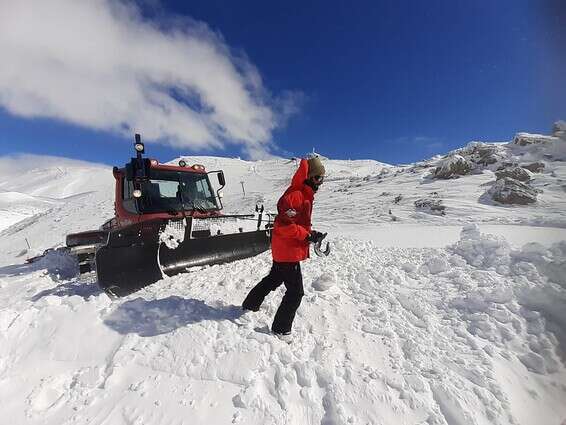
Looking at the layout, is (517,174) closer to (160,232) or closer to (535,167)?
Answer: (535,167)

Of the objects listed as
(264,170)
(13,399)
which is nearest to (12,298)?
(13,399)

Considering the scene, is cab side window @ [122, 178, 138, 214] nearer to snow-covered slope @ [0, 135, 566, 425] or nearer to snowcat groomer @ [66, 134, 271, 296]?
snowcat groomer @ [66, 134, 271, 296]

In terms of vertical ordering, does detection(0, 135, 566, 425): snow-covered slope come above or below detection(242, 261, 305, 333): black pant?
below

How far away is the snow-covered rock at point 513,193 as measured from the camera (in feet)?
52.6

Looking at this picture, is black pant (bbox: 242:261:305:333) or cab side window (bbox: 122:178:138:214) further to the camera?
cab side window (bbox: 122:178:138:214)

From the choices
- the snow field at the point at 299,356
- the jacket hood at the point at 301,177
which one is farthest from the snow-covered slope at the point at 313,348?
the jacket hood at the point at 301,177

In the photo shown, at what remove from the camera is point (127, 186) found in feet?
24.4

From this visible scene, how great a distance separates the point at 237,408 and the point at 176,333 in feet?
3.80

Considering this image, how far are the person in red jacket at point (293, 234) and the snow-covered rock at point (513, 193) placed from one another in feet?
53.7

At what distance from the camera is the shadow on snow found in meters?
3.53

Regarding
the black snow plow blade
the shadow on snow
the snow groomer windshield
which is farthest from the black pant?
the snow groomer windshield

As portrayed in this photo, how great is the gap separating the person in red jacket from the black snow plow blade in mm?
2325

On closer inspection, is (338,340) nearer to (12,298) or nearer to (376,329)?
(376,329)

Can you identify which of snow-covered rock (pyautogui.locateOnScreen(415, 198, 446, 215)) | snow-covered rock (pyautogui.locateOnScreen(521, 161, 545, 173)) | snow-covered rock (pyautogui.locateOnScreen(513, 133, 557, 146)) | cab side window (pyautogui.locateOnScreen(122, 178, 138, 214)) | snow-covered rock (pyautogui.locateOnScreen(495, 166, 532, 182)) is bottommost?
snow-covered rock (pyautogui.locateOnScreen(415, 198, 446, 215))
